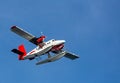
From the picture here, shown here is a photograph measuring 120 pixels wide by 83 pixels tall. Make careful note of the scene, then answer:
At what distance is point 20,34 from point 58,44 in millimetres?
6882

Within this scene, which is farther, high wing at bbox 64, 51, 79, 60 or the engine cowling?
high wing at bbox 64, 51, 79, 60

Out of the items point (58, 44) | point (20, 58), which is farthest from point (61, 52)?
point (20, 58)

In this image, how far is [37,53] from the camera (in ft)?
301

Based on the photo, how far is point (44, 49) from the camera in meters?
91.7

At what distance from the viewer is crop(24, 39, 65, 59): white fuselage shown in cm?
9169

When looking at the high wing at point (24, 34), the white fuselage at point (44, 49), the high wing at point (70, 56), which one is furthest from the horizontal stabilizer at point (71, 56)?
the high wing at point (24, 34)

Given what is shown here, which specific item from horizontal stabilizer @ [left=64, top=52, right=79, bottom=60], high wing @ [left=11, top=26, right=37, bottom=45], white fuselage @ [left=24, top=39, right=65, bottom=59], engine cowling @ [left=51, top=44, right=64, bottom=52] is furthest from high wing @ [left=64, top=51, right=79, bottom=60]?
high wing @ [left=11, top=26, right=37, bottom=45]

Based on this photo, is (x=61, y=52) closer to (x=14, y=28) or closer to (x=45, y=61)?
(x=45, y=61)

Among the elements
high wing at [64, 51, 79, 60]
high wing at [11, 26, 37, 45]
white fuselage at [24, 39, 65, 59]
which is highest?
high wing at [64, 51, 79, 60]

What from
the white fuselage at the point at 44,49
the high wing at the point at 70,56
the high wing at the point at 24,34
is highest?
the high wing at the point at 70,56

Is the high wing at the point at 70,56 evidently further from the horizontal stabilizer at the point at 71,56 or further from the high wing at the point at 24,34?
the high wing at the point at 24,34

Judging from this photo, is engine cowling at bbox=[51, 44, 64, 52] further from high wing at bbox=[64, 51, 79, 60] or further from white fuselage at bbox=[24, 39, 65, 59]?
high wing at bbox=[64, 51, 79, 60]

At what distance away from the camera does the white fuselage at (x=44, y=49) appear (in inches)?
3610

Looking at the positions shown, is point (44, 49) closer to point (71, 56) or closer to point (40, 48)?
point (40, 48)
